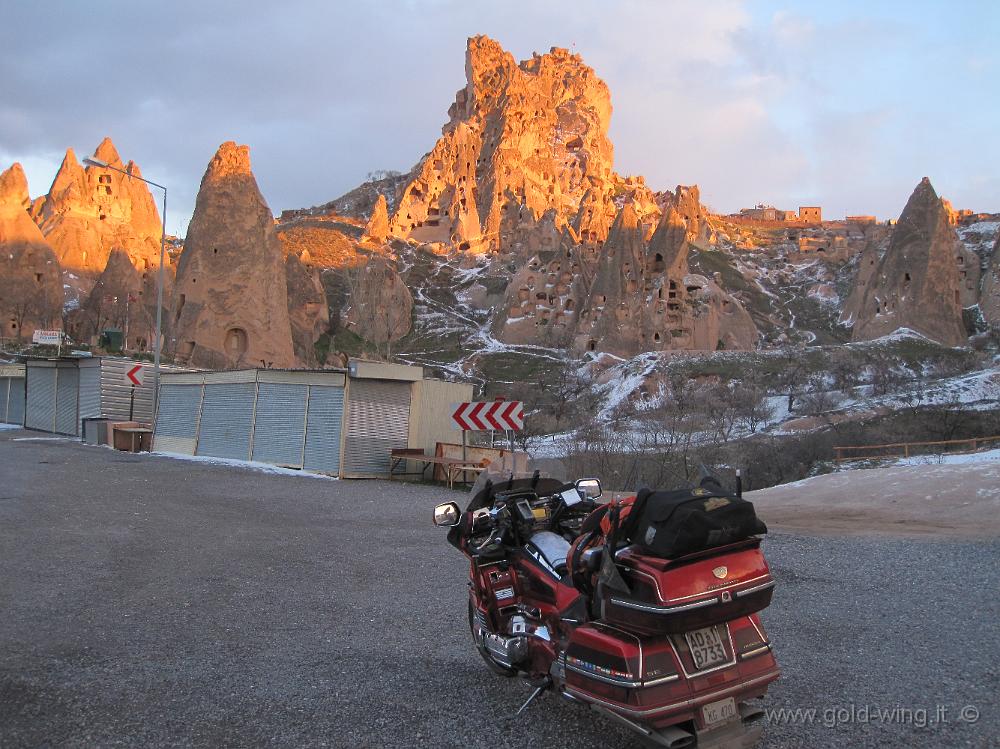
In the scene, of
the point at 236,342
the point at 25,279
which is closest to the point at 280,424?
the point at 236,342

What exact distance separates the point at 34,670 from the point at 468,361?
65.0 meters

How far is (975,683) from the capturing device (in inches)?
202

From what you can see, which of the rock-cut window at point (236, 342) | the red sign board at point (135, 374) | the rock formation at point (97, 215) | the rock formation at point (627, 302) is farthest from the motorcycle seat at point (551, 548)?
the rock formation at point (97, 215)

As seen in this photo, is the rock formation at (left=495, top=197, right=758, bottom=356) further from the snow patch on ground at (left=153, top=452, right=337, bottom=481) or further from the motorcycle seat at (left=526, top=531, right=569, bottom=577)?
the motorcycle seat at (left=526, top=531, right=569, bottom=577)

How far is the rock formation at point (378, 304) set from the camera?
252 ft

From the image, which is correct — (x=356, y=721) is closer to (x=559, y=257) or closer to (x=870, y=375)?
(x=870, y=375)

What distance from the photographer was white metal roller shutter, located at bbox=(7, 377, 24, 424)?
3447 cm

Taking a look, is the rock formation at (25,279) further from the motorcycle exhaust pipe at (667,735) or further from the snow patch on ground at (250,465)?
the motorcycle exhaust pipe at (667,735)

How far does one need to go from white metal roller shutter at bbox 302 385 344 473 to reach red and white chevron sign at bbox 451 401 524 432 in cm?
531

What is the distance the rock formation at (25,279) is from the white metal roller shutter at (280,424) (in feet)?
152

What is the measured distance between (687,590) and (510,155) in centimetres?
12880

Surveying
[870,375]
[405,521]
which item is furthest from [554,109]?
[405,521]

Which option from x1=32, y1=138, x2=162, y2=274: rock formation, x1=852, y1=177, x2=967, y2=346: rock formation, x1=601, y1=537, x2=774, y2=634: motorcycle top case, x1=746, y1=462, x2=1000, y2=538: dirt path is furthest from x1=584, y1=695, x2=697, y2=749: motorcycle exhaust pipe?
x1=32, y1=138, x2=162, y2=274: rock formation

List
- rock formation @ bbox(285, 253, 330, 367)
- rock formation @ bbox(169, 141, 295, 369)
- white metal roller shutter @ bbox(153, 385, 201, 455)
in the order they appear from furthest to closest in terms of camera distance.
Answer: rock formation @ bbox(285, 253, 330, 367) → rock formation @ bbox(169, 141, 295, 369) → white metal roller shutter @ bbox(153, 385, 201, 455)
